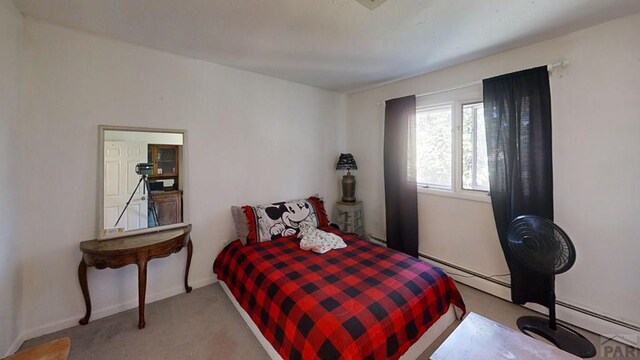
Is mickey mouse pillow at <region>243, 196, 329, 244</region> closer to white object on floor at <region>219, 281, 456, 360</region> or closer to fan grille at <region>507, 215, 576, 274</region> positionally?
white object on floor at <region>219, 281, 456, 360</region>

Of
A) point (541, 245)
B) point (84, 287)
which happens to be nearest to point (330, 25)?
point (541, 245)

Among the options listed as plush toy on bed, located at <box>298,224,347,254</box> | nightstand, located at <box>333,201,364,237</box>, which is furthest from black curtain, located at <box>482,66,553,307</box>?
nightstand, located at <box>333,201,364,237</box>

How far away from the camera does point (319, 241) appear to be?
2.35 m

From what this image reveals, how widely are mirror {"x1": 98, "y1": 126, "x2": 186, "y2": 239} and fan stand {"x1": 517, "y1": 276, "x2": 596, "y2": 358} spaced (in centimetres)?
306

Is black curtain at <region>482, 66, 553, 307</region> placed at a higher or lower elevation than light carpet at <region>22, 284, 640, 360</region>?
higher

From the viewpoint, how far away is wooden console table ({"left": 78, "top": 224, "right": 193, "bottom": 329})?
1.79 metres

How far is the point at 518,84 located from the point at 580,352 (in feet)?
6.57

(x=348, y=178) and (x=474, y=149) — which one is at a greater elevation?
(x=474, y=149)

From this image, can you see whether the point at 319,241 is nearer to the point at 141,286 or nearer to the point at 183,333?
the point at 183,333

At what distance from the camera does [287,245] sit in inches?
95.0

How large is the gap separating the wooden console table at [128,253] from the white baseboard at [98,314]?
7cm

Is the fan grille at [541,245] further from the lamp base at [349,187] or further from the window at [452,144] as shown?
the lamp base at [349,187]

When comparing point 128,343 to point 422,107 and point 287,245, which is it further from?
point 422,107

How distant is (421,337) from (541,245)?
3.52ft
